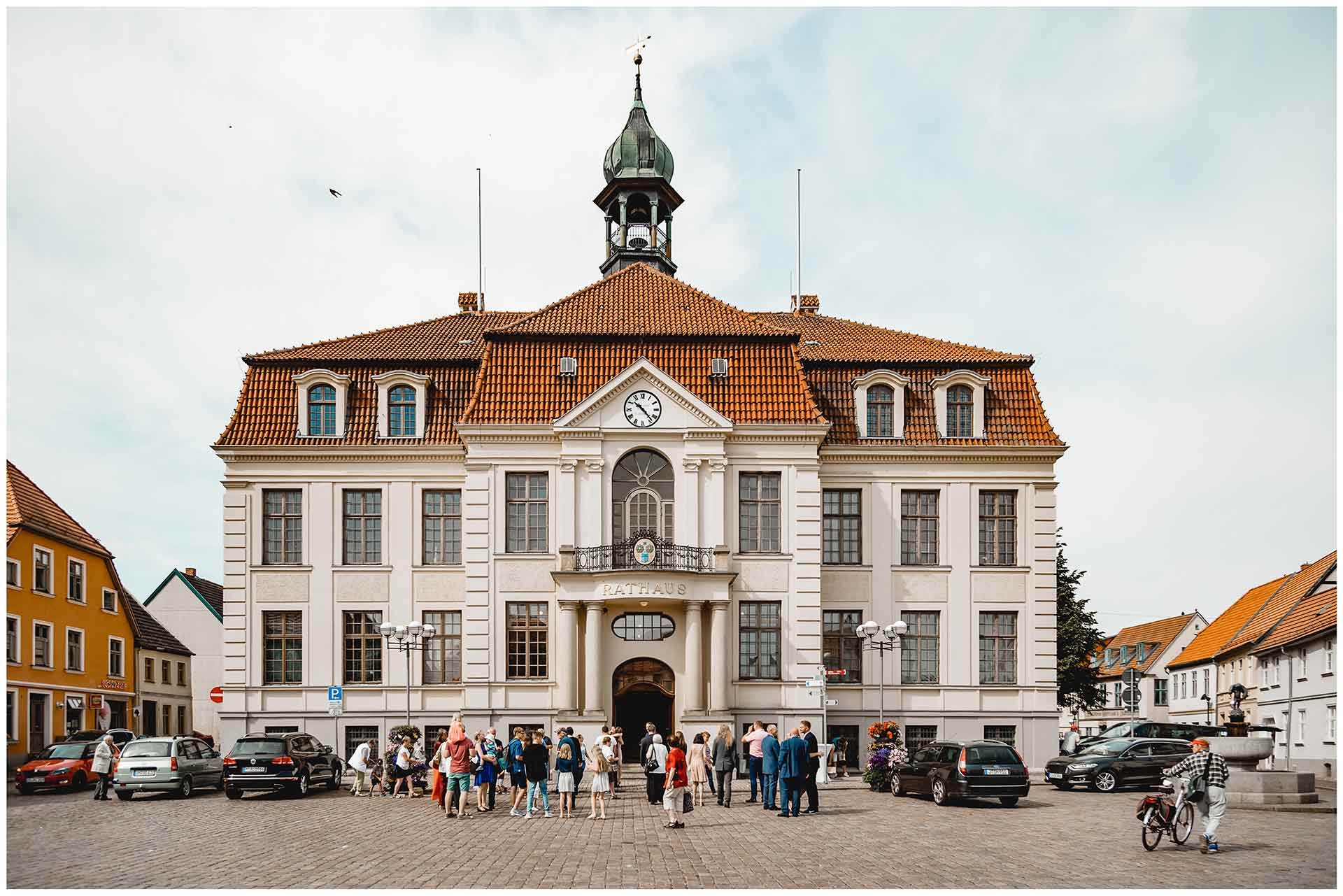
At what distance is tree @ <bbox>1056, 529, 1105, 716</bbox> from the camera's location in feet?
182

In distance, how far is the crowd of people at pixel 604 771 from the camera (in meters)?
26.9

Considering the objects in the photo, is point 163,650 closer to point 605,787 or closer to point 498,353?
point 498,353

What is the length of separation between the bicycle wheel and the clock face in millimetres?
22914

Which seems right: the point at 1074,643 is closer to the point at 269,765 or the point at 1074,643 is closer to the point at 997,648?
the point at 997,648

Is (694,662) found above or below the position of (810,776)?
above

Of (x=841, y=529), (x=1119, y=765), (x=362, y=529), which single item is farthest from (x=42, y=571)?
(x=1119, y=765)

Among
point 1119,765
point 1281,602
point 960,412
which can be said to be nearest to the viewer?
point 1119,765

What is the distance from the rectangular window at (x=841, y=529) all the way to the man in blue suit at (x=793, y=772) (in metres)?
16.5

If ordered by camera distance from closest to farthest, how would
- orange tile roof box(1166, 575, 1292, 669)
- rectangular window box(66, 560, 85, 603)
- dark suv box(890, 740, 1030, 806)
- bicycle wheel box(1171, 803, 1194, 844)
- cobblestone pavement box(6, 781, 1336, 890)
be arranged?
cobblestone pavement box(6, 781, 1336, 890) → bicycle wheel box(1171, 803, 1194, 844) → dark suv box(890, 740, 1030, 806) → rectangular window box(66, 560, 85, 603) → orange tile roof box(1166, 575, 1292, 669)

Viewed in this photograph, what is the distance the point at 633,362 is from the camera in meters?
41.7

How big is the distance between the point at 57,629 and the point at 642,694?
21376 mm

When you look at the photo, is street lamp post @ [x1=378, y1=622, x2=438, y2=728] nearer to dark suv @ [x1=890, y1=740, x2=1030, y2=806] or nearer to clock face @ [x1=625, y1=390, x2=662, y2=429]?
clock face @ [x1=625, y1=390, x2=662, y2=429]

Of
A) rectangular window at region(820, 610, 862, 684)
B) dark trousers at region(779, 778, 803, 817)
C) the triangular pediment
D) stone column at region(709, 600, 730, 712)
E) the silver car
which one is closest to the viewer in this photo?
dark trousers at region(779, 778, 803, 817)

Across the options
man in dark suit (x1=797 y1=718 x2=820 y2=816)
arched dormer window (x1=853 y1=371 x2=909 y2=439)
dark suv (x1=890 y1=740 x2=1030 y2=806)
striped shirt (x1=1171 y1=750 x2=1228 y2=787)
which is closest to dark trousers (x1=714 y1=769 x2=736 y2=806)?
man in dark suit (x1=797 y1=718 x2=820 y2=816)
